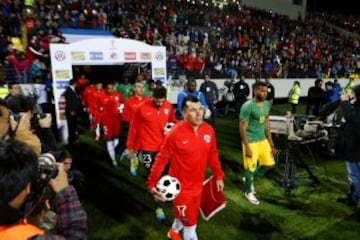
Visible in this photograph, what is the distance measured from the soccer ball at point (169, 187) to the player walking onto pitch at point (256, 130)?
8.04 ft

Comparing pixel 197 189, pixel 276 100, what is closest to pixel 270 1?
pixel 276 100

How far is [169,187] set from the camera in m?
4.40

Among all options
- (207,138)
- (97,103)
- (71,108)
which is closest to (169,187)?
(207,138)

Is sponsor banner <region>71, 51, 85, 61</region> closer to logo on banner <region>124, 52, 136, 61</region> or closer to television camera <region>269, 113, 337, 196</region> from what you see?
logo on banner <region>124, 52, 136, 61</region>

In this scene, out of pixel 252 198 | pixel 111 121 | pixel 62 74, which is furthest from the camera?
pixel 62 74

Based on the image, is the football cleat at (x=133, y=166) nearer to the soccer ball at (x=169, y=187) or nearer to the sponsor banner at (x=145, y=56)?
the soccer ball at (x=169, y=187)

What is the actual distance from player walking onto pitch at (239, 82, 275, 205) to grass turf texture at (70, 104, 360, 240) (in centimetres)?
91

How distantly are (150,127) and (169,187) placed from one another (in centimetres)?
205

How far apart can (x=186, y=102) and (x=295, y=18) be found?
1429 inches

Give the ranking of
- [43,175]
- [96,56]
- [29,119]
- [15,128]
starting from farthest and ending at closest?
[96,56], [29,119], [15,128], [43,175]

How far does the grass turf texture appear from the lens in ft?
19.7

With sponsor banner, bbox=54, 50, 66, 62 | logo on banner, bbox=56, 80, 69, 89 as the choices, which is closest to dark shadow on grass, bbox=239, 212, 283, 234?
logo on banner, bbox=56, 80, 69, 89

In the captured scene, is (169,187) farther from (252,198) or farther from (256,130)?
(252,198)

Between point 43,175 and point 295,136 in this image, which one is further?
point 295,136
